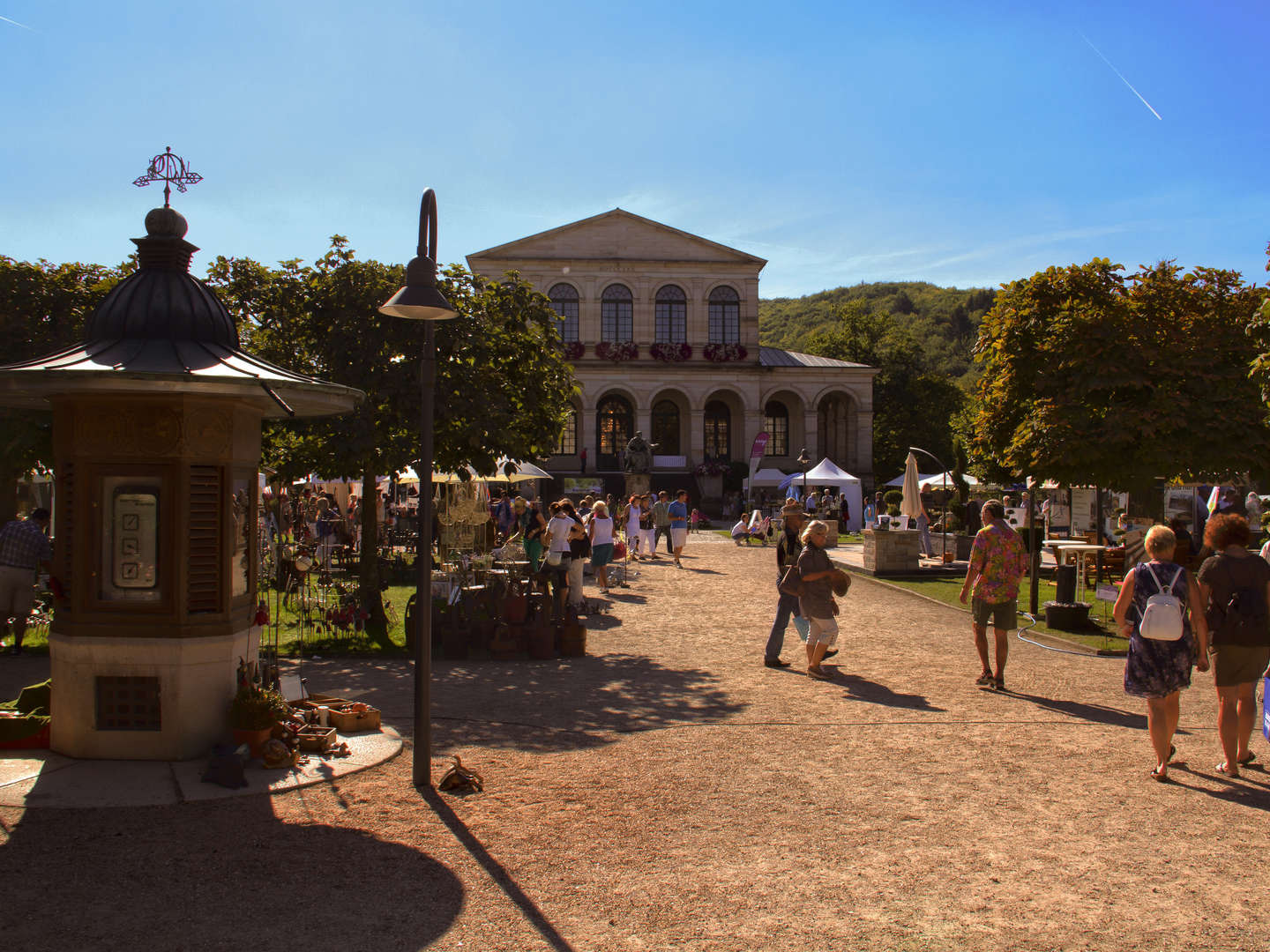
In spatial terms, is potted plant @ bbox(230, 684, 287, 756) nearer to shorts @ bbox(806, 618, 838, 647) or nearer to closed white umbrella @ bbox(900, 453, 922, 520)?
shorts @ bbox(806, 618, 838, 647)

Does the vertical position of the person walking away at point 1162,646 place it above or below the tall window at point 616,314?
below

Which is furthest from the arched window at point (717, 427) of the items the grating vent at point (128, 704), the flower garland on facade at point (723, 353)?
the grating vent at point (128, 704)

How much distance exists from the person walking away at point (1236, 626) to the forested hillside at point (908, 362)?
172 feet

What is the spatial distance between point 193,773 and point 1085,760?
5.87 m

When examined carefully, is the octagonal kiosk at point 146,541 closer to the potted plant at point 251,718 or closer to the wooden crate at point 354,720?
the potted plant at point 251,718

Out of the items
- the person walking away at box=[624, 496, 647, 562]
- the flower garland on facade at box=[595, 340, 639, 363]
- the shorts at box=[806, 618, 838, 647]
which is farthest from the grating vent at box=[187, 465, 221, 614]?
the flower garland on facade at box=[595, 340, 639, 363]

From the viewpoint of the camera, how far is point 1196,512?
2300cm

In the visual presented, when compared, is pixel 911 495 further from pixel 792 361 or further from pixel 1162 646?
pixel 792 361

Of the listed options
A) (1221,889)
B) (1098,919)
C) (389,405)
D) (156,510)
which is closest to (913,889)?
(1098,919)

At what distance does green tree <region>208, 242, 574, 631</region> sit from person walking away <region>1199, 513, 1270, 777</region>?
23.8ft

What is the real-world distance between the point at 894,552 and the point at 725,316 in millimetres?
35179

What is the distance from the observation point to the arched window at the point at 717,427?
56750 millimetres

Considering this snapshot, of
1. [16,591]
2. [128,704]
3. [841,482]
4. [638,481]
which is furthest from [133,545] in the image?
[638,481]

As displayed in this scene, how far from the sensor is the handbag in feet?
33.8
